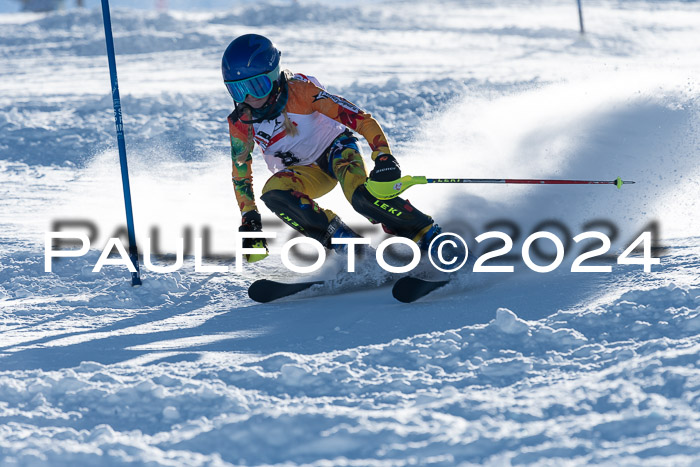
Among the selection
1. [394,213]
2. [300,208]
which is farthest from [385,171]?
[300,208]

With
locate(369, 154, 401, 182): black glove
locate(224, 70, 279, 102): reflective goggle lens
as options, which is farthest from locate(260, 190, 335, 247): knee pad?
locate(224, 70, 279, 102): reflective goggle lens

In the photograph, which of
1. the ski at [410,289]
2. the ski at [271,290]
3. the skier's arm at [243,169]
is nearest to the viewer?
the ski at [410,289]

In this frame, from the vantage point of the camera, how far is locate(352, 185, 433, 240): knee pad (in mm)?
4250

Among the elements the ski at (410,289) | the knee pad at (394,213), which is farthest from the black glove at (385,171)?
the ski at (410,289)

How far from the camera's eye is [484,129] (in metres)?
8.18

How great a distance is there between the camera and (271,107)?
14.2 ft

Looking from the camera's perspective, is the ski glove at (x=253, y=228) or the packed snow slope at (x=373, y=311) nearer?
the packed snow slope at (x=373, y=311)

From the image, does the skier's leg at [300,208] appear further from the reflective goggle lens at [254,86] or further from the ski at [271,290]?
the reflective goggle lens at [254,86]

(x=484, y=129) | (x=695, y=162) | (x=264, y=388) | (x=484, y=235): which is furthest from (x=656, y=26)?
(x=264, y=388)

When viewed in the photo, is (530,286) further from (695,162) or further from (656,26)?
(656,26)

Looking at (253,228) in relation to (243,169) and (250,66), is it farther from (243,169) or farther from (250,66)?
(250,66)

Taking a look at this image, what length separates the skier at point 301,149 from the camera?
4.20 metres

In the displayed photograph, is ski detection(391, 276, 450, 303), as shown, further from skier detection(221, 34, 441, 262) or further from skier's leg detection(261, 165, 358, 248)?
skier's leg detection(261, 165, 358, 248)

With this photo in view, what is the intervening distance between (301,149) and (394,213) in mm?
683
